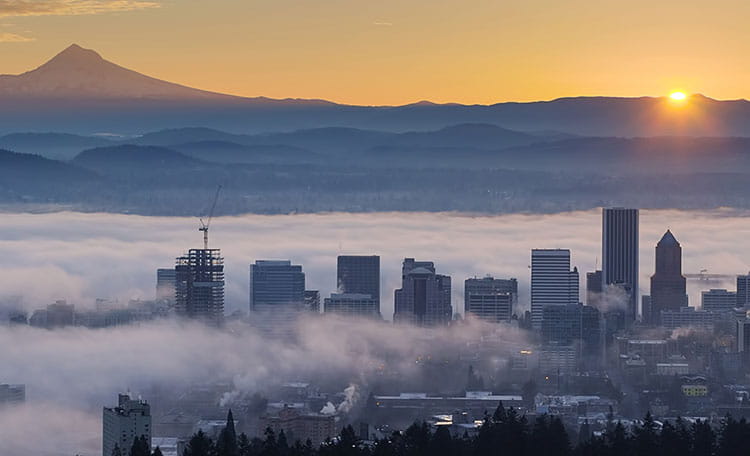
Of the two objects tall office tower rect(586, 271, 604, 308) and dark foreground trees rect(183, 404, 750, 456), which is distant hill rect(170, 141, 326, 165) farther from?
dark foreground trees rect(183, 404, 750, 456)

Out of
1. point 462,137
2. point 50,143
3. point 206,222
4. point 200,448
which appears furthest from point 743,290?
point 200,448

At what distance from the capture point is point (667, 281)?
83.6 metres

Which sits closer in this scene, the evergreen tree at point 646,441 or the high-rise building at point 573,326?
Answer: the evergreen tree at point 646,441

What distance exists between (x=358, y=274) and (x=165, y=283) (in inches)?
349

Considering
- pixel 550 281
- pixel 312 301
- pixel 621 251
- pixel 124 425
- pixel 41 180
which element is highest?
pixel 41 180

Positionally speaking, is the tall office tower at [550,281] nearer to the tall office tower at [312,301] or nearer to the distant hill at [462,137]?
the tall office tower at [312,301]

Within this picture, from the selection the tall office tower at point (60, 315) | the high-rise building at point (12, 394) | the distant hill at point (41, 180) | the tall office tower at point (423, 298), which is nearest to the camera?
the high-rise building at point (12, 394)

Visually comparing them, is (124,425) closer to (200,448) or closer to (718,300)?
(200,448)

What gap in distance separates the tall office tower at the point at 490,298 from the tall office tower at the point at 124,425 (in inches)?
1308

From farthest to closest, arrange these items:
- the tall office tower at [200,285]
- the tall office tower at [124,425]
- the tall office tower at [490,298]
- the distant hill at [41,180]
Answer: the distant hill at [41,180]
the tall office tower at [490,298]
the tall office tower at [200,285]
the tall office tower at [124,425]

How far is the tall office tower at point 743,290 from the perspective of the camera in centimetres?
7825

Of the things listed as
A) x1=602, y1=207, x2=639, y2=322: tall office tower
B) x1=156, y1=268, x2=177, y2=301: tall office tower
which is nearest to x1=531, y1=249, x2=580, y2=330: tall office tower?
x1=602, y1=207, x2=639, y2=322: tall office tower

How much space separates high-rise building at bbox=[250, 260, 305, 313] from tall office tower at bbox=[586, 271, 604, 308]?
11125 mm

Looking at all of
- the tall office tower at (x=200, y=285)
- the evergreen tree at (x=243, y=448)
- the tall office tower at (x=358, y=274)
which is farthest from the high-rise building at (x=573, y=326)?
the evergreen tree at (x=243, y=448)
